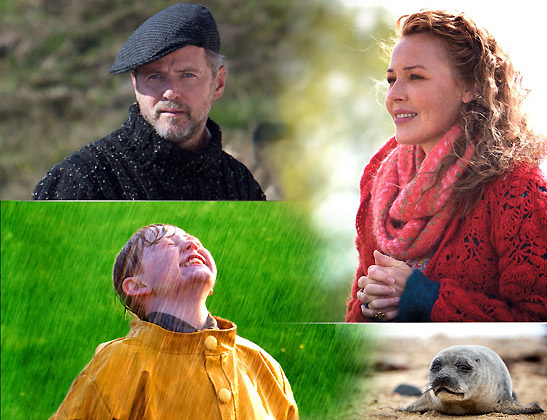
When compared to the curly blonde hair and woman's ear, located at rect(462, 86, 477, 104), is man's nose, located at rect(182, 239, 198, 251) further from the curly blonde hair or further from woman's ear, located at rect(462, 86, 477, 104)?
woman's ear, located at rect(462, 86, 477, 104)

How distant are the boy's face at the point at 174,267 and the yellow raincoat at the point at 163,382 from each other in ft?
0.48

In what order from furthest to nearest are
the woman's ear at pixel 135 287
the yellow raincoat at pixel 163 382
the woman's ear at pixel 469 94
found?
1. the woman's ear at pixel 469 94
2. the woman's ear at pixel 135 287
3. the yellow raincoat at pixel 163 382

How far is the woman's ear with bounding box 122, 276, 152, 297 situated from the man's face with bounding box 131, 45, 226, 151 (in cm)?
84

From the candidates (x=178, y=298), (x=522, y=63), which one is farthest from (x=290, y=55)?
(x=178, y=298)

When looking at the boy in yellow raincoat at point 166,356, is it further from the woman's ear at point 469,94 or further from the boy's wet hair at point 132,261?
the woman's ear at point 469,94

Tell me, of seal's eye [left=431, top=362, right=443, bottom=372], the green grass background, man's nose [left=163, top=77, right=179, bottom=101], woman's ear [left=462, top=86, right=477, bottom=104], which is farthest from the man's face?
seal's eye [left=431, top=362, right=443, bottom=372]

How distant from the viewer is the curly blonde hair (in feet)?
11.1

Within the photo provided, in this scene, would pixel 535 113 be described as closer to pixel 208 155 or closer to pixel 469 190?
pixel 469 190

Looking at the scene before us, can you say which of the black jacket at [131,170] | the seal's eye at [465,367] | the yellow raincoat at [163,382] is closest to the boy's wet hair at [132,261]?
the yellow raincoat at [163,382]

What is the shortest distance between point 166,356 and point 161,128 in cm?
109

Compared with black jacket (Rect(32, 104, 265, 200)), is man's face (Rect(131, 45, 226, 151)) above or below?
above

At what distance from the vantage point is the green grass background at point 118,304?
3.37 metres

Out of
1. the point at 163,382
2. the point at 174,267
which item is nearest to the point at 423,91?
the point at 174,267

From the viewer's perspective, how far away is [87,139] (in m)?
3.43
